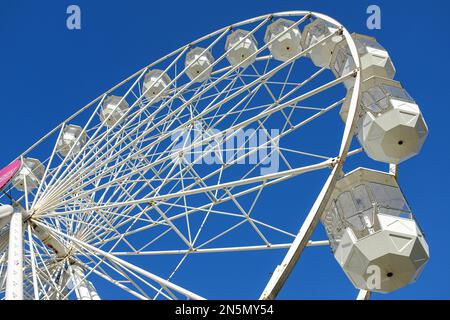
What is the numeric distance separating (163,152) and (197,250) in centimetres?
316

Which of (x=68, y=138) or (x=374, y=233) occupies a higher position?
(x=68, y=138)

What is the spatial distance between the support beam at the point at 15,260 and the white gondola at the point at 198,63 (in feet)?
22.7

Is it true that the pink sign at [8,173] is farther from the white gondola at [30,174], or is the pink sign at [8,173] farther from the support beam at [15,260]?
the white gondola at [30,174]

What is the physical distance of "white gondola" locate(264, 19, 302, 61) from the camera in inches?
632

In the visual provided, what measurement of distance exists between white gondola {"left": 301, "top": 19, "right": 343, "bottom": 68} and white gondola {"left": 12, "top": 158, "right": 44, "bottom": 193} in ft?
30.8

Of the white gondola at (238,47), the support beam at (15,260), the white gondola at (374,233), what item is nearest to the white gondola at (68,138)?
the white gondola at (238,47)

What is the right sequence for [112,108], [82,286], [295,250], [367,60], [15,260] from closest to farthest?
[295,250], [15,260], [367,60], [82,286], [112,108]

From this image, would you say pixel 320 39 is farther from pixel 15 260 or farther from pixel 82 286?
pixel 15 260

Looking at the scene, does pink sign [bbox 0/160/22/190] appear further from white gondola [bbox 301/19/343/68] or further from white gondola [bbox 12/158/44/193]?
white gondola [bbox 301/19/343/68]

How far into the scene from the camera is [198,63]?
A: 1750 cm

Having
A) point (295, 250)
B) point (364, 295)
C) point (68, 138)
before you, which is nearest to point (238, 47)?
point (68, 138)

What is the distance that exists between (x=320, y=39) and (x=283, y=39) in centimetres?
243
